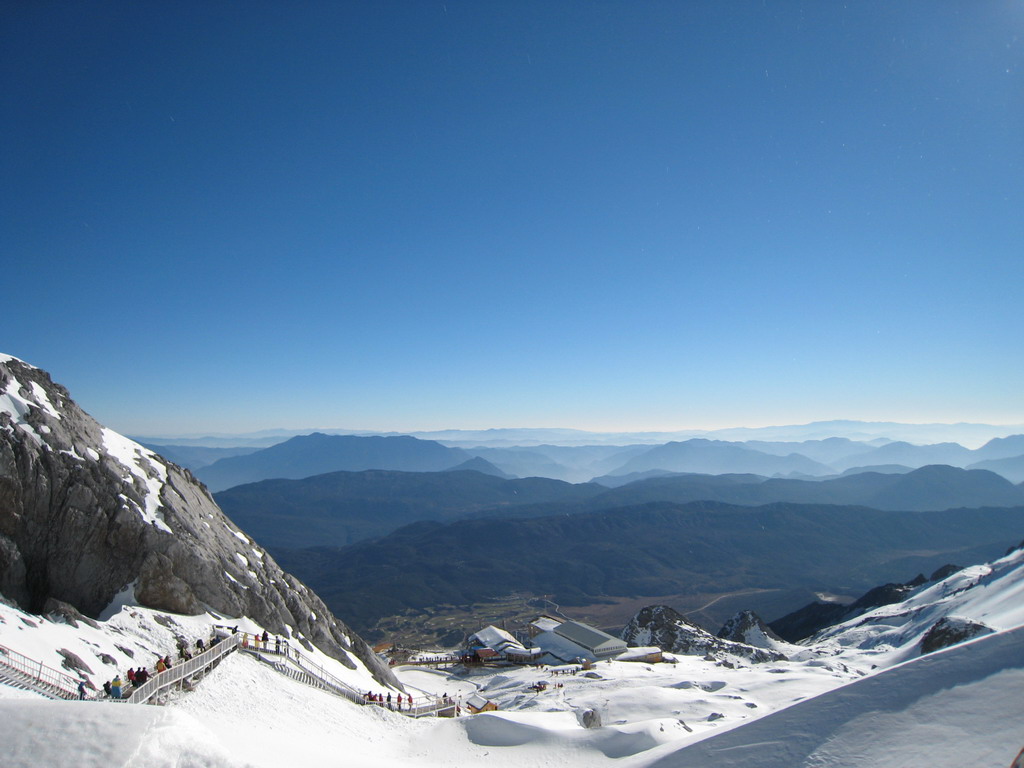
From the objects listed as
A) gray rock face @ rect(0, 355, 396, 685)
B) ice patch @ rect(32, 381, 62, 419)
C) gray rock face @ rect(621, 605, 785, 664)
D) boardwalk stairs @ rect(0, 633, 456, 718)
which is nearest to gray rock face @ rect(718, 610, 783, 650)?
gray rock face @ rect(621, 605, 785, 664)

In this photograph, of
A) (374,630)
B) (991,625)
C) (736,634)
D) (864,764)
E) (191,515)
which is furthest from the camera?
(374,630)

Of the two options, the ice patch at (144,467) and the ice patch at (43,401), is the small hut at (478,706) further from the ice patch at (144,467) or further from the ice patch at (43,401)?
the ice patch at (43,401)

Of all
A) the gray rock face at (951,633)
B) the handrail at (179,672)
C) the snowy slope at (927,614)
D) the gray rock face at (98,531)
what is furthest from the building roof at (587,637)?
the handrail at (179,672)

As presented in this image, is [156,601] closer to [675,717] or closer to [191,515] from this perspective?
[191,515]

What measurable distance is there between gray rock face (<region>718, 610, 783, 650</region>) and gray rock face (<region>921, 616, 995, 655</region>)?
99.7ft

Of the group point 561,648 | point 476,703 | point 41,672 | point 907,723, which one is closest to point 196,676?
point 41,672

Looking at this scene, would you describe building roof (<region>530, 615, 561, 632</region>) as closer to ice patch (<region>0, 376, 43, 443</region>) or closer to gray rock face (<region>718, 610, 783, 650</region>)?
gray rock face (<region>718, 610, 783, 650</region>)

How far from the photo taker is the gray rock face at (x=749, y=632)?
86494mm

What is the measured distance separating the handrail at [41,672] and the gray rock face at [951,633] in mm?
61019

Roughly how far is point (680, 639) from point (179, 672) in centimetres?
7443

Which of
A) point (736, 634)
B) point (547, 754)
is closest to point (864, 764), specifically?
point (547, 754)

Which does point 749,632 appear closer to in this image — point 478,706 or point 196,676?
point 478,706

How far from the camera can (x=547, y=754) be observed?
2348 cm

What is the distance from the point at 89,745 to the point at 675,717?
3022 cm
